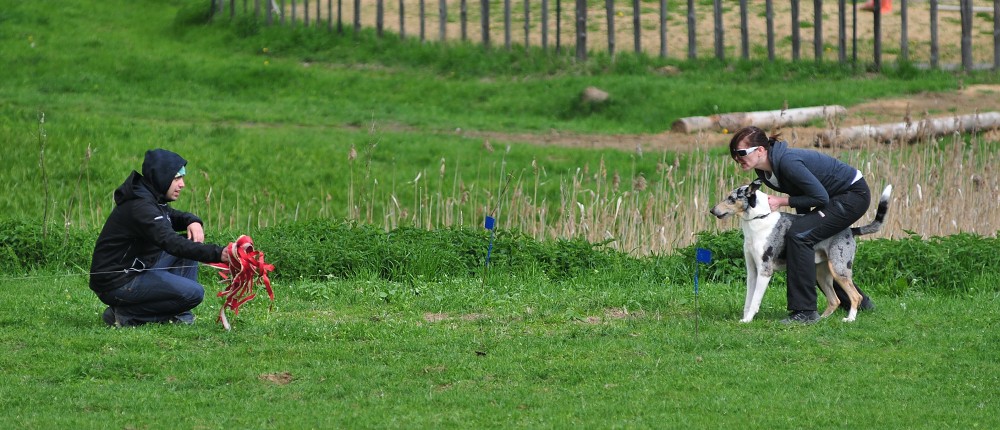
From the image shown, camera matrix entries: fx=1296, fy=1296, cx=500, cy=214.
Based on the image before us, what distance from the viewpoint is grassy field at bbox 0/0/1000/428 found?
23.0 ft

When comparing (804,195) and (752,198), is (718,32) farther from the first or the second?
(752,198)

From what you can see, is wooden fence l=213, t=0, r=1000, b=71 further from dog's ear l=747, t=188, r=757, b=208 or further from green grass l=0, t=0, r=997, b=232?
dog's ear l=747, t=188, r=757, b=208

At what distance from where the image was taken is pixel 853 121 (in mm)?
19781

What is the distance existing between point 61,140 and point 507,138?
6564 millimetres

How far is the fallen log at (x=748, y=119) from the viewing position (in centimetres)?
1972

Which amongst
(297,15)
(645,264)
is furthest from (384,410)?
(297,15)

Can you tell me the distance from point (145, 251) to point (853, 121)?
535 inches

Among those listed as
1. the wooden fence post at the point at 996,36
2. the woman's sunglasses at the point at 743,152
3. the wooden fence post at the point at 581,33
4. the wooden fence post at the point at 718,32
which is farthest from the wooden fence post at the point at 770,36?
the woman's sunglasses at the point at 743,152

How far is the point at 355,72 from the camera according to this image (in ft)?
83.5

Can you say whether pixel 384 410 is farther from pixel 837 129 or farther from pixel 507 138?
pixel 507 138

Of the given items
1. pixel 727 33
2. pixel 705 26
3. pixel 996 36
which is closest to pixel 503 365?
pixel 996 36

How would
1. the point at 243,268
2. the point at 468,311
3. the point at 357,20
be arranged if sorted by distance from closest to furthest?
the point at 243,268, the point at 468,311, the point at 357,20

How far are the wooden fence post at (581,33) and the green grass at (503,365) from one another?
49.4 ft

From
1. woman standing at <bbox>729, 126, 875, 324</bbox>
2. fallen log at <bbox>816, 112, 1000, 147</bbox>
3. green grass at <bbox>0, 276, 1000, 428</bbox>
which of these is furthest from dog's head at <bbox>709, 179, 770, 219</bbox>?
fallen log at <bbox>816, 112, 1000, 147</bbox>
